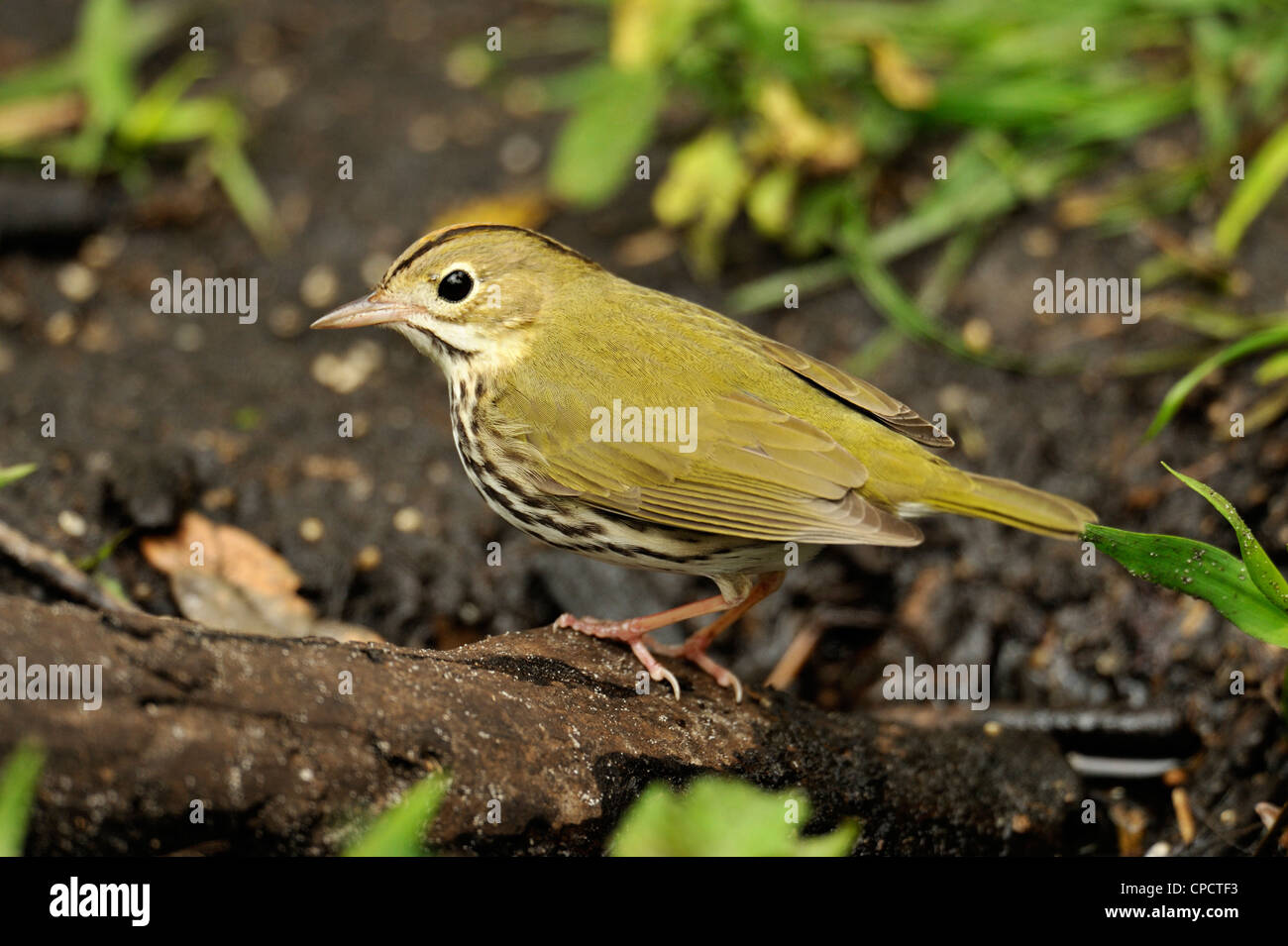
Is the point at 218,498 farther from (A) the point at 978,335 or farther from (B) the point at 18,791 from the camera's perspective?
(A) the point at 978,335

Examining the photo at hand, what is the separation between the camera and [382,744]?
2.46 metres

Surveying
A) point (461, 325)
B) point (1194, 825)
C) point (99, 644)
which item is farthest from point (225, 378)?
point (1194, 825)

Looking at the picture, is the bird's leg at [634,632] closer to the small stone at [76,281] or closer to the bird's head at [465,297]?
the bird's head at [465,297]

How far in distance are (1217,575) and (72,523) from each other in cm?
330

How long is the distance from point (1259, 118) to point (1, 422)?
17.2ft

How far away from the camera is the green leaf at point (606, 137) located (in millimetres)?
5602

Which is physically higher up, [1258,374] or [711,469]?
[1258,374]

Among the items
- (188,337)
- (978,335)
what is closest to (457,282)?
(188,337)

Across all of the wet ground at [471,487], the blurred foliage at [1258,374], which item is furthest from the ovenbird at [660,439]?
the wet ground at [471,487]

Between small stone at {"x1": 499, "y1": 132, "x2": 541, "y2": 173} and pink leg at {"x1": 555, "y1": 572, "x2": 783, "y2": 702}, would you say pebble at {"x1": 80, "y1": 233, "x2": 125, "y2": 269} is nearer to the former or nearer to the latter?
small stone at {"x1": 499, "y1": 132, "x2": 541, "y2": 173}

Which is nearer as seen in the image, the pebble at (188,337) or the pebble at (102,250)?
the pebble at (188,337)

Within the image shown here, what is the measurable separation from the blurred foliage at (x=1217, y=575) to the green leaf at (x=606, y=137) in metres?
3.23

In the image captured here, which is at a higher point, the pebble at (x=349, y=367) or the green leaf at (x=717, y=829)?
the pebble at (x=349, y=367)
